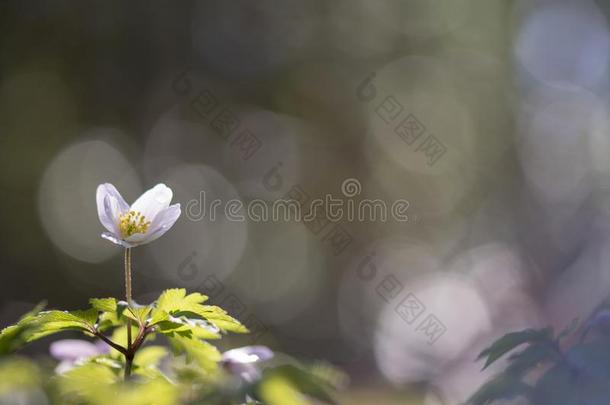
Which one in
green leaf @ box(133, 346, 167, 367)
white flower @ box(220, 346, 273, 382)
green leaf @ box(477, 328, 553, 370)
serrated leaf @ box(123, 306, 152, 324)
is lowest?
green leaf @ box(477, 328, 553, 370)

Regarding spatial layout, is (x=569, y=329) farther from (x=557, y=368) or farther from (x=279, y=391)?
(x=279, y=391)

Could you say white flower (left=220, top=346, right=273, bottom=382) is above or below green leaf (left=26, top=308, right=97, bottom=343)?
below

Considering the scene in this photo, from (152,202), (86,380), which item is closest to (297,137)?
(152,202)

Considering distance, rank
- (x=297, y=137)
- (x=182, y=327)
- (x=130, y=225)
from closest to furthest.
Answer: (x=182, y=327)
(x=130, y=225)
(x=297, y=137)

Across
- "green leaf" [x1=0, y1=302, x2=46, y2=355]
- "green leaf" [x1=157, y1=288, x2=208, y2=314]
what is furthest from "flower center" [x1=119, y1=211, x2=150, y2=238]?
"green leaf" [x1=0, y1=302, x2=46, y2=355]

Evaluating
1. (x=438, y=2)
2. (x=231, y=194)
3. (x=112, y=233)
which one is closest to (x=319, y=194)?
(x=231, y=194)

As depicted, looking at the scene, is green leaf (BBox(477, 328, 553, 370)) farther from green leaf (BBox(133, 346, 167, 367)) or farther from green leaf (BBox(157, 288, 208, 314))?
green leaf (BBox(133, 346, 167, 367))

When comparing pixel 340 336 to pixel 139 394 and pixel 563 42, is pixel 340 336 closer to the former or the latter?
pixel 563 42
